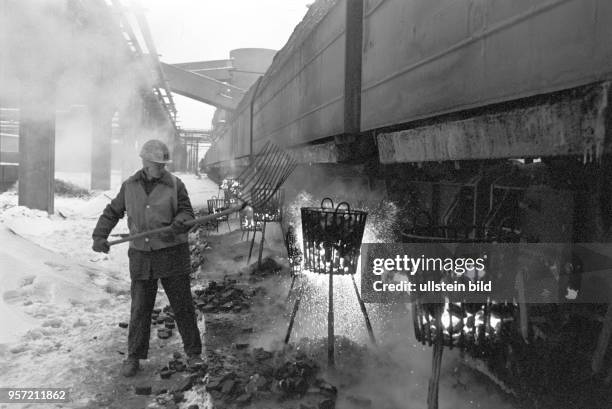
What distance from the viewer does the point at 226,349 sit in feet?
16.5

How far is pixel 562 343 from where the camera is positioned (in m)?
3.24

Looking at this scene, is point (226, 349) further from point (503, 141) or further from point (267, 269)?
point (503, 141)

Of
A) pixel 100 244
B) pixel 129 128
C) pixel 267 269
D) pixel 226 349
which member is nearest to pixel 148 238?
pixel 100 244

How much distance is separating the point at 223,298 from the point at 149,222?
2672 millimetres

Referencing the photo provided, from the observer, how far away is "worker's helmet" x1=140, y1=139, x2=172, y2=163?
432cm

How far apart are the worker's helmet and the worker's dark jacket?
0.56ft

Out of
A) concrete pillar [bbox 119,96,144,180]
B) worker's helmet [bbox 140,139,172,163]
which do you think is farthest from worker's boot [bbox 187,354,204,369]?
concrete pillar [bbox 119,96,144,180]

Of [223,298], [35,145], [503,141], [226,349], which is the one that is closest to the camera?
[503,141]

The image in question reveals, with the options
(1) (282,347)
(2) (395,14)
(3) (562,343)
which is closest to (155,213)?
(1) (282,347)

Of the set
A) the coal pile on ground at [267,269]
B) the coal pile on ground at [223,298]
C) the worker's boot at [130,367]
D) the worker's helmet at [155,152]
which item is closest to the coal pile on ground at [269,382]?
the worker's boot at [130,367]

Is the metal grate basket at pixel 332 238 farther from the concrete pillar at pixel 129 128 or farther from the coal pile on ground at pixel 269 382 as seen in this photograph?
the concrete pillar at pixel 129 128

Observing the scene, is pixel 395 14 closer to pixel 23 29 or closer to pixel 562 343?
pixel 562 343

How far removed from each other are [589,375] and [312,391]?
6.59 ft

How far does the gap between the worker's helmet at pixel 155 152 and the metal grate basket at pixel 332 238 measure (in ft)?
4.49
